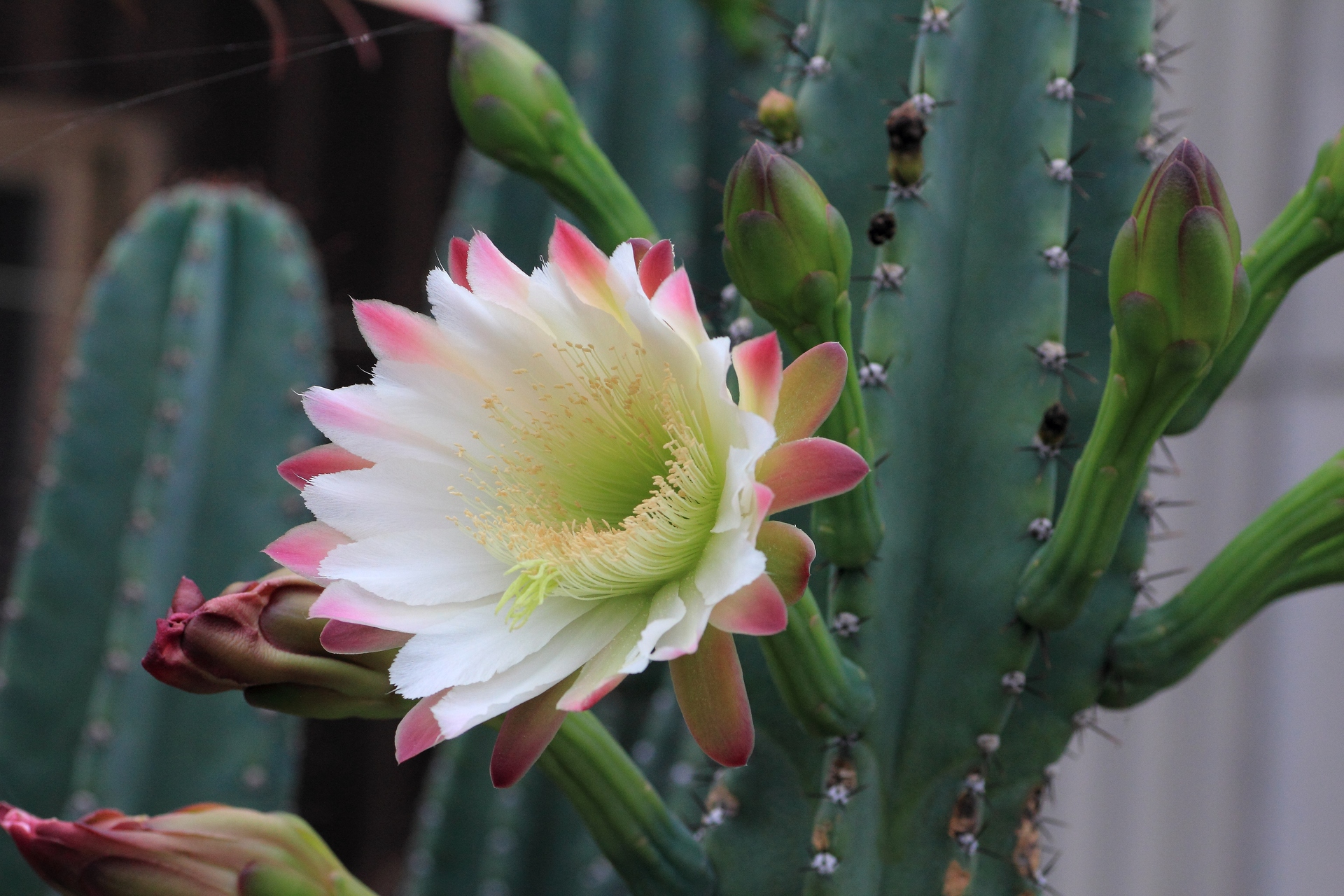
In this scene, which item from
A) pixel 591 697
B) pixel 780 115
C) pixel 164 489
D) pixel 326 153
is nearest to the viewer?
pixel 591 697

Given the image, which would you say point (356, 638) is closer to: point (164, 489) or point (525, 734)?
point (525, 734)

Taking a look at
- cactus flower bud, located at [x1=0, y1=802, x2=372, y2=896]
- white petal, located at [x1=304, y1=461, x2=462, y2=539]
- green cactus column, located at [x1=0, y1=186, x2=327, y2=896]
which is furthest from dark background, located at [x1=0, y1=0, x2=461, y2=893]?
white petal, located at [x1=304, y1=461, x2=462, y2=539]

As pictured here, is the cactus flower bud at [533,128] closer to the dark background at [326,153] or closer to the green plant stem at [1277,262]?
the green plant stem at [1277,262]

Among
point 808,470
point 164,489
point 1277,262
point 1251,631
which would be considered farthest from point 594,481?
point 1251,631

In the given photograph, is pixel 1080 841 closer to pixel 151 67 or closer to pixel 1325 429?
pixel 1325 429

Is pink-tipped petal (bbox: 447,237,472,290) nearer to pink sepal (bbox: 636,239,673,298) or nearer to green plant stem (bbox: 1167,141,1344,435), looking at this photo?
pink sepal (bbox: 636,239,673,298)

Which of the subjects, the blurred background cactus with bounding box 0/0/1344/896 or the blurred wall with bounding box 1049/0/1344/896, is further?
the blurred wall with bounding box 1049/0/1344/896
